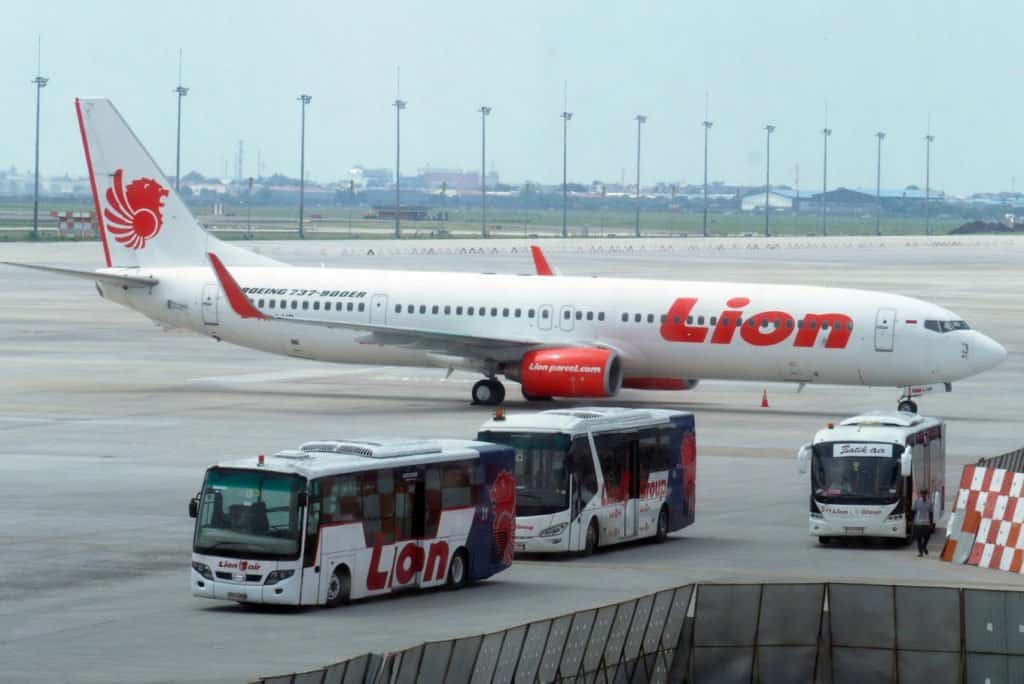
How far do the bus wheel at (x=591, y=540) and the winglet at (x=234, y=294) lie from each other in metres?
26.3

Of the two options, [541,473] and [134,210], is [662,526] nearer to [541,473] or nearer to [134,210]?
[541,473]

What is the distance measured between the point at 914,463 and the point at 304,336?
29.0 meters

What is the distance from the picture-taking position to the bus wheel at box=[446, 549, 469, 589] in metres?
31.5

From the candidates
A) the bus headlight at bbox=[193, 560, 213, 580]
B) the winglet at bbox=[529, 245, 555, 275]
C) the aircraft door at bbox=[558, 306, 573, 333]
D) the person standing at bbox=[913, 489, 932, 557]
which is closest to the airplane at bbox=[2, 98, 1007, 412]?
the aircraft door at bbox=[558, 306, 573, 333]

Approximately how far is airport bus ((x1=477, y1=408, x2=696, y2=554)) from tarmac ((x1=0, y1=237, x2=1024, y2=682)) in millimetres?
559

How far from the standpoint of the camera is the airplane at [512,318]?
57.3 m

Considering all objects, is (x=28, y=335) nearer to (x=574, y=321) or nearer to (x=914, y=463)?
(x=574, y=321)

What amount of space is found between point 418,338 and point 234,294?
587 cm

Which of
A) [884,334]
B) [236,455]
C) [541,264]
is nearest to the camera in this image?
[236,455]

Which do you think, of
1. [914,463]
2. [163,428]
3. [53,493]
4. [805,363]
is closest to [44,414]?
[163,428]

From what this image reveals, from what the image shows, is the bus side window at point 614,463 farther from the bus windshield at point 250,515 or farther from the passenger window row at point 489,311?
the passenger window row at point 489,311

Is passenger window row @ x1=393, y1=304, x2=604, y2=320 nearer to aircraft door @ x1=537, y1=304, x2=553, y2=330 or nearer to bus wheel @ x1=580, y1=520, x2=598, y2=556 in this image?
aircraft door @ x1=537, y1=304, x2=553, y2=330

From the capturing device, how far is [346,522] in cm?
2908

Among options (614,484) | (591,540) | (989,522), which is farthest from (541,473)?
(989,522)
